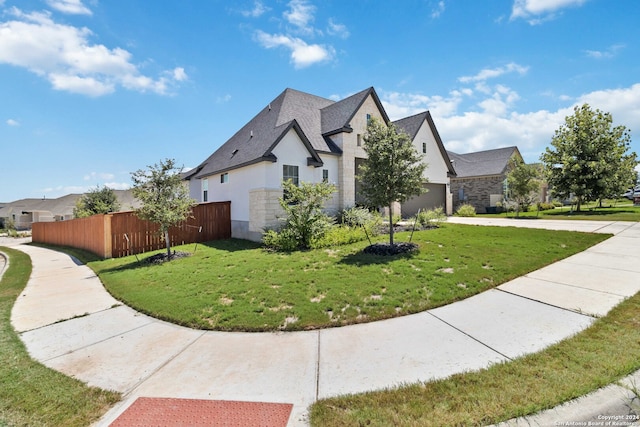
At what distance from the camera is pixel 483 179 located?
103 ft

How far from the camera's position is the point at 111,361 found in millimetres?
3992

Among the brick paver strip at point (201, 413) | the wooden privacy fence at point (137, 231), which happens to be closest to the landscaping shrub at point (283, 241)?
the wooden privacy fence at point (137, 231)

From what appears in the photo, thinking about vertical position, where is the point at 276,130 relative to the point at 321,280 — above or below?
above

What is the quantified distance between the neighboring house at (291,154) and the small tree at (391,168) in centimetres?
571

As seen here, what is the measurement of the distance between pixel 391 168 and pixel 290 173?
654cm

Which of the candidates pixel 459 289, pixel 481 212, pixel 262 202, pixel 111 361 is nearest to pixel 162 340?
pixel 111 361

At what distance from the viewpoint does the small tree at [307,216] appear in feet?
39.0

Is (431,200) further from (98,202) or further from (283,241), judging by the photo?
(98,202)

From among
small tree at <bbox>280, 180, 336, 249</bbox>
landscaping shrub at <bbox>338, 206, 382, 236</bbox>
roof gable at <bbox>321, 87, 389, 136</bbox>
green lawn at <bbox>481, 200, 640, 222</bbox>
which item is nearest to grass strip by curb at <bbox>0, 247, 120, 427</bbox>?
small tree at <bbox>280, 180, 336, 249</bbox>

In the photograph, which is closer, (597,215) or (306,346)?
(306,346)

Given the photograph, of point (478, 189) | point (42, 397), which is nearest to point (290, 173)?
point (42, 397)

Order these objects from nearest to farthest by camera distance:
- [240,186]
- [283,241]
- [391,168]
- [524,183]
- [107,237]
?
[391,168] → [283,241] → [107,237] → [240,186] → [524,183]

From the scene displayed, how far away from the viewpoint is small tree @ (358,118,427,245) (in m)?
9.52

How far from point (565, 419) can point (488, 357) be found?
1.05 meters
